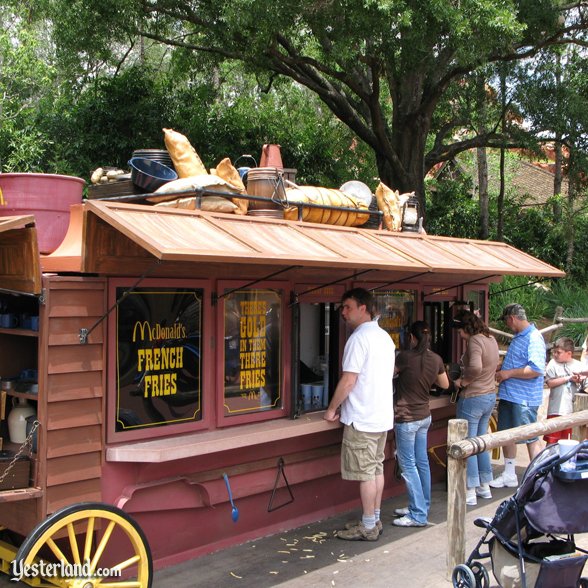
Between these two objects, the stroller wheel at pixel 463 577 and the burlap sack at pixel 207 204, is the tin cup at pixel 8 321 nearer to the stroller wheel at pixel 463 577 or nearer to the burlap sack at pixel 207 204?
the burlap sack at pixel 207 204

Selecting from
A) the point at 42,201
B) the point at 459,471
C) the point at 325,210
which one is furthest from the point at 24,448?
the point at 325,210

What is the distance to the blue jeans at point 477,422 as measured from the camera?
22.6 feet

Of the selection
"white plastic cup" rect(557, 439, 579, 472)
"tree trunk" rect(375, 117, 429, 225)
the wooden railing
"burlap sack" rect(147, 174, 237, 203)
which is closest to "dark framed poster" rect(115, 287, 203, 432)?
"burlap sack" rect(147, 174, 237, 203)

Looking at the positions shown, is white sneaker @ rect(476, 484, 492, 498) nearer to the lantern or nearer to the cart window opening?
the cart window opening

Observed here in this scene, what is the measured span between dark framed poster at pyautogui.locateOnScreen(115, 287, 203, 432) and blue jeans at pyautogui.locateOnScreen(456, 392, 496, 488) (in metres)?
2.87

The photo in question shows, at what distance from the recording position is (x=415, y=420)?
627cm

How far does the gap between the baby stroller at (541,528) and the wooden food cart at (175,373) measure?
5.81 feet

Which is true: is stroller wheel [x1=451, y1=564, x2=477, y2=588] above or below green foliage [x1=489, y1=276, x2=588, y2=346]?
below

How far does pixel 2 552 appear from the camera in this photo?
4.83 meters

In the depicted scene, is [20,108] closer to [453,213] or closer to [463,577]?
[453,213]

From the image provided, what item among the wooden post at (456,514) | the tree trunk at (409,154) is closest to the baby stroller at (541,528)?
the wooden post at (456,514)

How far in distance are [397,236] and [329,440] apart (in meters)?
1.98

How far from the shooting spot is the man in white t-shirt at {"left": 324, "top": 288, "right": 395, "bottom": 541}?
5.75m

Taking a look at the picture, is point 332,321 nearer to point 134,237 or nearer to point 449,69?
point 134,237
